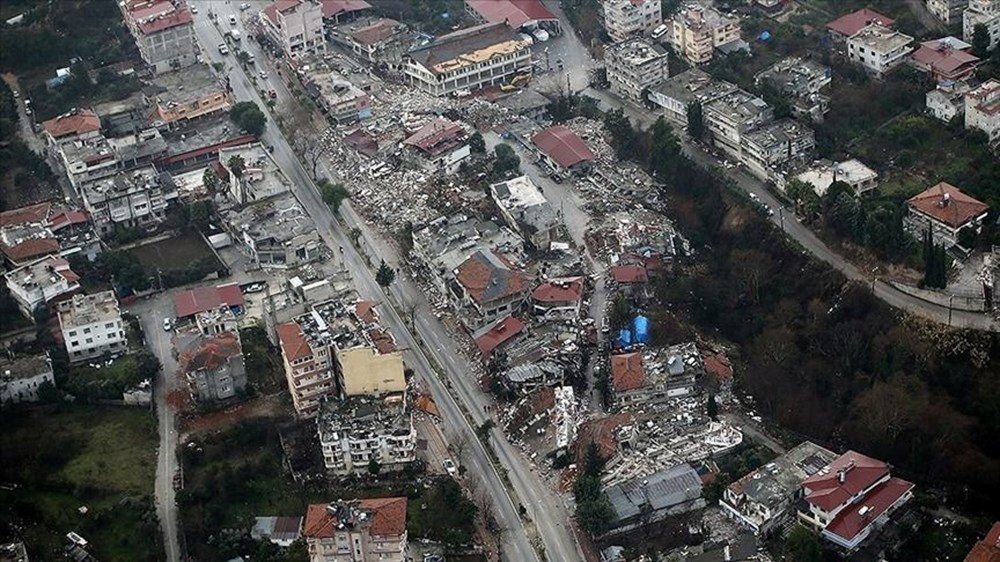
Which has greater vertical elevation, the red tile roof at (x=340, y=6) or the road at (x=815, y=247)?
the red tile roof at (x=340, y=6)

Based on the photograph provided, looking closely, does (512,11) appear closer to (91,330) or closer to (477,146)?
(477,146)

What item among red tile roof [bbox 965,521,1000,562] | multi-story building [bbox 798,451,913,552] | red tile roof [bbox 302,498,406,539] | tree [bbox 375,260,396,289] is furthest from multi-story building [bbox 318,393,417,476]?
red tile roof [bbox 965,521,1000,562]

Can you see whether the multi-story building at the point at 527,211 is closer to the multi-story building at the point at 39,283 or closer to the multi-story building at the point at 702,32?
the multi-story building at the point at 702,32

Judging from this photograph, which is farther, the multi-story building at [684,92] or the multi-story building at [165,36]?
the multi-story building at [165,36]

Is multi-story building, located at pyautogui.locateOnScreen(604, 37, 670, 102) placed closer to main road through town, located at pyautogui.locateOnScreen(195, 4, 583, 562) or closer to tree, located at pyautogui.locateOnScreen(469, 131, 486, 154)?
tree, located at pyautogui.locateOnScreen(469, 131, 486, 154)

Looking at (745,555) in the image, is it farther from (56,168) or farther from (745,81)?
(56,168)

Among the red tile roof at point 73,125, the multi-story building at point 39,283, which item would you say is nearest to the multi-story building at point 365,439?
the multi-story building at point 39,283
